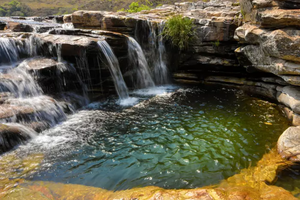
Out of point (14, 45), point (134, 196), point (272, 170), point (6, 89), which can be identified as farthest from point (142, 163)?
point (14, 45)

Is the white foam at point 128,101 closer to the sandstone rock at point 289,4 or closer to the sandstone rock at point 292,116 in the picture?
the sandstone rock at point 292,116

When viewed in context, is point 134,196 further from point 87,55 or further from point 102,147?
point 87,55

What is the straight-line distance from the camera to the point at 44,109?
9047 millimetres

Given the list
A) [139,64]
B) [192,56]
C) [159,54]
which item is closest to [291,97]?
[192,56]

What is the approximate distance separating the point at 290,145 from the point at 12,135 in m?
9.63

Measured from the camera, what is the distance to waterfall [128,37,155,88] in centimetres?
1404

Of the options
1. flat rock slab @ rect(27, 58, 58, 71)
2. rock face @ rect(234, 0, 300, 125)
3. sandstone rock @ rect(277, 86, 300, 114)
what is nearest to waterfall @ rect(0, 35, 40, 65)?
flat rock slab @ rect(27, 58, 58, 71)

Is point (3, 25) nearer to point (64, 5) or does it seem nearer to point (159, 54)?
point (159, 54)

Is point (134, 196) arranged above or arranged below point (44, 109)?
below

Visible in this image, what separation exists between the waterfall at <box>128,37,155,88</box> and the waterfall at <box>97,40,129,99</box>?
1.60 meters

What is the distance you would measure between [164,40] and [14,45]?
32.9ft

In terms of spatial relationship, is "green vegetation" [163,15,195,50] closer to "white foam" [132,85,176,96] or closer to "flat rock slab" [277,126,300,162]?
"white foam" [132,85,176,96]

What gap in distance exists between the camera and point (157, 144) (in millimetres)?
7227

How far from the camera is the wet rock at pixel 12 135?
22.7ft
